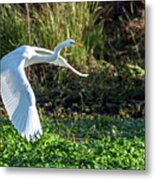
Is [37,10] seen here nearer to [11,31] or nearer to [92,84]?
[11,31]

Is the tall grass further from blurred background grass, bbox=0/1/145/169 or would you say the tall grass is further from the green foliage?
the green foliage

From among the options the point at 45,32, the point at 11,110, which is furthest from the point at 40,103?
the point at 45,32

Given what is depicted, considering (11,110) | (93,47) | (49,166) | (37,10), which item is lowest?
(49,166)

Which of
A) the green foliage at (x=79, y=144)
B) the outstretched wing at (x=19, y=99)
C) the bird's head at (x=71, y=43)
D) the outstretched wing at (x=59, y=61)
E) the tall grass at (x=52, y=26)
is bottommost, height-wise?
the green foliage at (x=79, y=144)

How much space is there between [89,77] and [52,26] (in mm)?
330

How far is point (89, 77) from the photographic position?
291cm

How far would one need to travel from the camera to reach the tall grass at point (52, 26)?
9.52 ft

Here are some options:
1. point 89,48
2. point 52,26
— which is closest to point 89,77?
point 89,48

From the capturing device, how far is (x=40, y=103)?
2951mm

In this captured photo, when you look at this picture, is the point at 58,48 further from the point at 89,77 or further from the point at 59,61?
the point at 89,77

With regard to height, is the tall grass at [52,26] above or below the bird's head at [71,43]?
above

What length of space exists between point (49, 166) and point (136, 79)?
0.63 meters

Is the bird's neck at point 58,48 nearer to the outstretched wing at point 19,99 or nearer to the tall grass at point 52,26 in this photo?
the tall grass at point 52,26

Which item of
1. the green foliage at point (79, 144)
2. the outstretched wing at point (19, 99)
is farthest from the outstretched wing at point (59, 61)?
the green foliage at point (79, 144)
